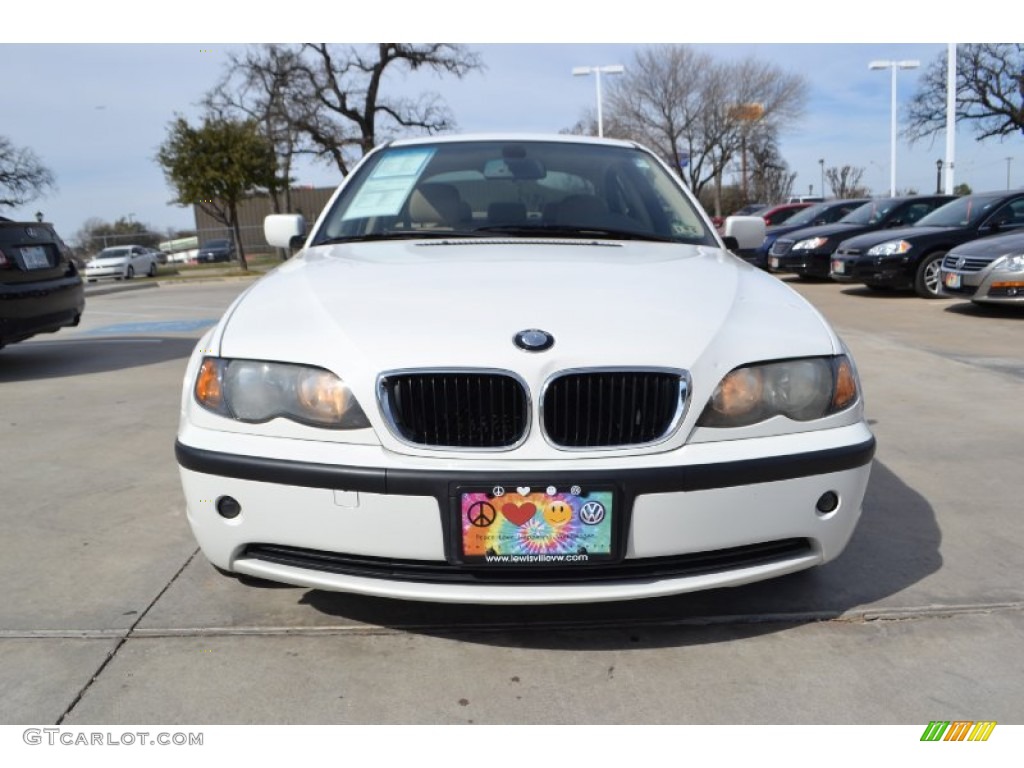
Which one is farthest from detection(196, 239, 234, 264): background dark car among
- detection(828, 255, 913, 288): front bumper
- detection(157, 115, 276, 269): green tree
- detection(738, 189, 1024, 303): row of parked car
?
detection(828, 255, 913, 288): front bumper

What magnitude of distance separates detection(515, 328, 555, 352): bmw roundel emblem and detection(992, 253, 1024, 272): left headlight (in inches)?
320

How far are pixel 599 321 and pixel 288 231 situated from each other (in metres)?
2.13

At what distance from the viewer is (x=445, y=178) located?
3.53m

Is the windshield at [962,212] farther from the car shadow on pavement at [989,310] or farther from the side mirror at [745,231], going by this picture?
the side mirror at [745,231]

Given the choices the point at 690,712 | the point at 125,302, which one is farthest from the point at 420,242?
the point at 125,302

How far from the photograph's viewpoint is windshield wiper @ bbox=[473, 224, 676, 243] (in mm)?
3162

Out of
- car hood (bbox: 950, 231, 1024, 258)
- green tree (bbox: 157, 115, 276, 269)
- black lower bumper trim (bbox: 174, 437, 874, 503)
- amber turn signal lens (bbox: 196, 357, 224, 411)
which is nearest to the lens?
black lower bumper trim (bbox: 174, 437, 874, 503)

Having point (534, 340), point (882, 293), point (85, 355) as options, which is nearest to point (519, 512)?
point (534, 340)

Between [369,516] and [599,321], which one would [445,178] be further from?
[369,516]

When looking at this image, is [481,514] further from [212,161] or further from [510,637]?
[212,161]

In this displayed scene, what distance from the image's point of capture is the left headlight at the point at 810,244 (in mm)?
13227

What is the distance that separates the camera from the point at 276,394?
2.15 meters

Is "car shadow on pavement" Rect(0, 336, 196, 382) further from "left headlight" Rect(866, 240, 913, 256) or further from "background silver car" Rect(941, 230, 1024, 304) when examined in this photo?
"left headlight" Rect(866, 240, 913, 256)

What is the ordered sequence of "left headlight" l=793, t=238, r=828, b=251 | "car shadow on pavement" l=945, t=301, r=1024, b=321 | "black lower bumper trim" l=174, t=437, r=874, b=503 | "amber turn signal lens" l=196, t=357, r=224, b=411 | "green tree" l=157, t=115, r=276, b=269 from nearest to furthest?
"black lower bumper trim" l=174, t=437, r=874, b=503 < "amber turn signal lens" l=196, t=357, r=224, b=411 < "car shadow on pavement" l=945, t=301, r=1024, b=321 < "left headlight" l=793, t=238, r=828, b=251 < "green tree" l=157, t=115, r=276, b=269
